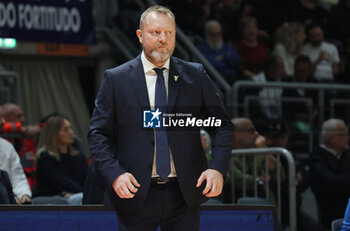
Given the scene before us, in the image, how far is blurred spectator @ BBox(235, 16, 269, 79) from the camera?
401 inches

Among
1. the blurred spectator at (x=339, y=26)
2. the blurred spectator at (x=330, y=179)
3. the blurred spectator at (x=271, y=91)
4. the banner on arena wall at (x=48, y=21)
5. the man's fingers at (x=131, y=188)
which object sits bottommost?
the blurred spectator at (x=330, y=179)

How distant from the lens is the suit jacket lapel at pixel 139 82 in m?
3.10

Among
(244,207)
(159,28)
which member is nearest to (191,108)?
(159,28)

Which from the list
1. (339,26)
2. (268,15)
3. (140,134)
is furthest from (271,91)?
(140,134)

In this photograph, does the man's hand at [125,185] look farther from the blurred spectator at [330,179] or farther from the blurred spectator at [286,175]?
the blurred spectator at [330,179]

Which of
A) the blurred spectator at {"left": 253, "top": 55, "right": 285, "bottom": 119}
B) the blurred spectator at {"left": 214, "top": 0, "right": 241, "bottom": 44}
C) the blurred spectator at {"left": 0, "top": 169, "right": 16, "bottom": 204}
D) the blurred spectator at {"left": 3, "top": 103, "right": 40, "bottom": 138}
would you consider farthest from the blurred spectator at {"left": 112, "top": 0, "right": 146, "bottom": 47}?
the blurred spectator at {"left": 0, "top": 169, "right": 16, "bottom": 204}

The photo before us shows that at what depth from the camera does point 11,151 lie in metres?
5.67

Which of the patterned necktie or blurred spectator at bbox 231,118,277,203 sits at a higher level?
the patterned necktie

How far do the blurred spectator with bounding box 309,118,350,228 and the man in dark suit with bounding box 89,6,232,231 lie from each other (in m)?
3.77

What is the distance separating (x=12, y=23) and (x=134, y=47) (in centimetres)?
203

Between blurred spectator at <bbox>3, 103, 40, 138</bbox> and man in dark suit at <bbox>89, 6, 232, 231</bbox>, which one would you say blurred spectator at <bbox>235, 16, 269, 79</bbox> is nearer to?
blurred spectator at <bbox>3, 103, 40, 138</bbox>

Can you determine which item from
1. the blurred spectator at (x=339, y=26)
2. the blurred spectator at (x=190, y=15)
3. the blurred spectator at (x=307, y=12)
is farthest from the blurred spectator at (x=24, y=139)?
the blurred spectator at (x=339, y=26)

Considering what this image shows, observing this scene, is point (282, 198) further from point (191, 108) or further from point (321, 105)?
point (191, 108)

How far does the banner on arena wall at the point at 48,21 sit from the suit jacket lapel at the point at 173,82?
19.5ft
